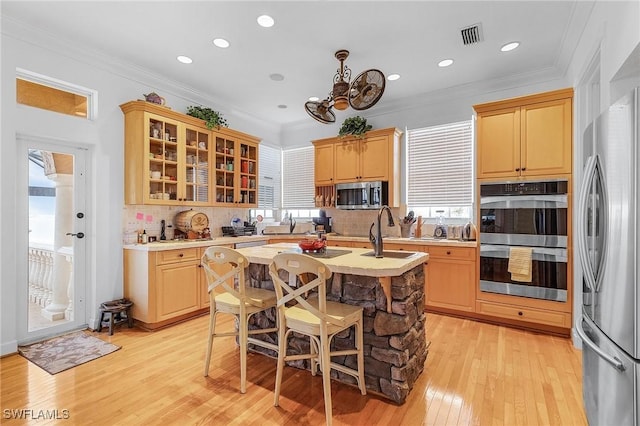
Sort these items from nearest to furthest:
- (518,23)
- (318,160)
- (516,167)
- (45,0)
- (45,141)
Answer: (45,0), (518,23), (45,141), (516,167), (318,160)

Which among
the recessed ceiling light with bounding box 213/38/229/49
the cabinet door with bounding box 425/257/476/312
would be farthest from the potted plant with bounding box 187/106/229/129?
the cabinet door with bounding box 425/257/476/312

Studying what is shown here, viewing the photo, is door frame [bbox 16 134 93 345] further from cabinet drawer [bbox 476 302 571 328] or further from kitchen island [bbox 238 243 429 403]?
cabinet drawer [bbox 476 302 571 328]

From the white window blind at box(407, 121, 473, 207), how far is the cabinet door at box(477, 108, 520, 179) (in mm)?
609

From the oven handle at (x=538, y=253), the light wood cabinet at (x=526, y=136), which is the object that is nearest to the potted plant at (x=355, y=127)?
the light wood cabinet at (x=526, y=136)

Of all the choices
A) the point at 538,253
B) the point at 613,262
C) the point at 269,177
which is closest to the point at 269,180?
the point at 269,177

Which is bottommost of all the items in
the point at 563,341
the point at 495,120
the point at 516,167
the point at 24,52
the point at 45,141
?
the point at 563,341

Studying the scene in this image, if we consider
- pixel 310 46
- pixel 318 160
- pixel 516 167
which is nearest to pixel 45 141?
pixel 310 46

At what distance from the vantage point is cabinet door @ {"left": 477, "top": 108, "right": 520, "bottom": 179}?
3.43 meters

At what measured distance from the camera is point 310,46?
124 inches

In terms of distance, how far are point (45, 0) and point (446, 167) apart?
4.69 metres

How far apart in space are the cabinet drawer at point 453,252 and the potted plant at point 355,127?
206 centimetres

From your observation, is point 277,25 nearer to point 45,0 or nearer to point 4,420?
point 45,0

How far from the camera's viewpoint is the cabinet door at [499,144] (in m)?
3.43

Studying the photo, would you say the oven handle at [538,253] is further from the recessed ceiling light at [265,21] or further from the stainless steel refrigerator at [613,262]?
the recessed ceiling light at [265,21]
